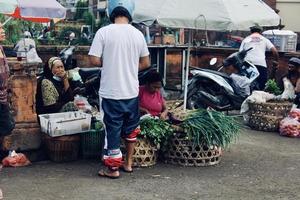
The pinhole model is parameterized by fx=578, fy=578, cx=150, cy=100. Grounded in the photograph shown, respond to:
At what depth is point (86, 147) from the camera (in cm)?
698

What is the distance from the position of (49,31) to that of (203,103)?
12950mm

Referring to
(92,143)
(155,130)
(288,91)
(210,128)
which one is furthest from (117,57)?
(288,91)

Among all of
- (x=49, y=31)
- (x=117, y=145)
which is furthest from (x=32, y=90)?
(x=49, y=31)

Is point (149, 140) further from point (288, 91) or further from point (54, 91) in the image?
point (288, 91)

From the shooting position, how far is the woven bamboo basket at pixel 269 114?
9.15 meters

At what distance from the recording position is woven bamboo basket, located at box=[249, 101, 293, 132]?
9.15m

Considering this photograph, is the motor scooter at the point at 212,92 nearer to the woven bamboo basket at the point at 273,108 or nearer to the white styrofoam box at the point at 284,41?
the woven bamboo basket at the point at 273,108

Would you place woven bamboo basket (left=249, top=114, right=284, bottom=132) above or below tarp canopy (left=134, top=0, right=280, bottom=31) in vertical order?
below

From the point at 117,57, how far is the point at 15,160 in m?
1.76

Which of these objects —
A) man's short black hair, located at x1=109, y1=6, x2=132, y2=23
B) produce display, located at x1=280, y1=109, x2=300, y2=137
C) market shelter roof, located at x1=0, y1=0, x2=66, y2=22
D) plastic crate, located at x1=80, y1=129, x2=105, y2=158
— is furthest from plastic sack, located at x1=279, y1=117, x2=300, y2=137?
market shelter roof, located at x1=0, y1=0, x2=66, y2=22

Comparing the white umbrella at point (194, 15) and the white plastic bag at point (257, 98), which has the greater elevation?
the white umbrella at point (194, 15)

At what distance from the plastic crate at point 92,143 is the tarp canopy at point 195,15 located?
4.98 feet

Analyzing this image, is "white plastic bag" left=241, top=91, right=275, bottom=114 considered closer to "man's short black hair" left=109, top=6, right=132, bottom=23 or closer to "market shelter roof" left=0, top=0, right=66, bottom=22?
"market shelter roof" left=0, top=0, right=66, bottom=22

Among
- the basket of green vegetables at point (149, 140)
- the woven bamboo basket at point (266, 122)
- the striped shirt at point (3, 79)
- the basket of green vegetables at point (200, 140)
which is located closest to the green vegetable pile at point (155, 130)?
the basket of green vegetables at point (149, 140)
